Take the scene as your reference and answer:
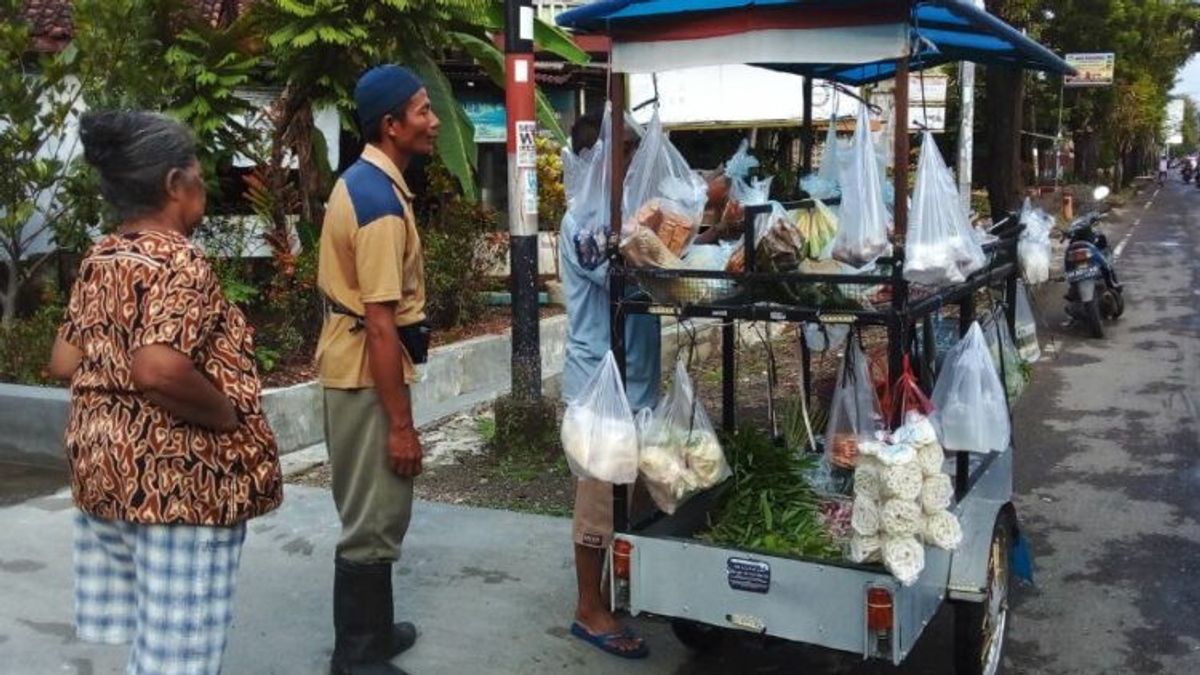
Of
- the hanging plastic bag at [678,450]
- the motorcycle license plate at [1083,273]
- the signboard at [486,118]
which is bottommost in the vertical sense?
the hanging plastic bag at [678,450]

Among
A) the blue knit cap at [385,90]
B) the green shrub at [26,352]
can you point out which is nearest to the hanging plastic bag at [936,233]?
the blue knit cap at [385,90]

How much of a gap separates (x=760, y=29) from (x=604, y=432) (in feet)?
4.36

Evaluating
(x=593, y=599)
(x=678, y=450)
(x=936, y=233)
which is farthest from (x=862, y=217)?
(x=593, y=599)

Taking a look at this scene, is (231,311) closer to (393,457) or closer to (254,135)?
(393,457)

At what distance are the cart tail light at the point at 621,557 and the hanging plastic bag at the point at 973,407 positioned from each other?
1.07 m

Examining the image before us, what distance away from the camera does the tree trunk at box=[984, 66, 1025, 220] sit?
11.0 metres

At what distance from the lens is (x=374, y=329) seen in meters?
3.30

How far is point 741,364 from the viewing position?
925 centimetres

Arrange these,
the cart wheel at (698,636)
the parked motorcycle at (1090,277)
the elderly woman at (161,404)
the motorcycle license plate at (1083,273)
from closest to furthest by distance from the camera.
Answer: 1. the elderly woman at (161,404)
2. the cart wheel at (698,636)
3. the motorcycle license plate at (1083,273)
4. the parked motorcycle at (1090,277)

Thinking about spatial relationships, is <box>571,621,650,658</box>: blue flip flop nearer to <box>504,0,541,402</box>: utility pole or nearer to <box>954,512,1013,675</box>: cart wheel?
<box>954,512,1013,675</box>: cart wheel

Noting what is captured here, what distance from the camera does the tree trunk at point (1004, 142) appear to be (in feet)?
36.2

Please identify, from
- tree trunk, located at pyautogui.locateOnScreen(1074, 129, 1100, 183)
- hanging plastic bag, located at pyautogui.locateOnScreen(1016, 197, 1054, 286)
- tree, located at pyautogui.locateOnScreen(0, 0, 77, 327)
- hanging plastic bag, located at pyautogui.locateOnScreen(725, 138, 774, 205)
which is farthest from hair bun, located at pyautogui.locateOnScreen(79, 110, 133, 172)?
tree trunk, located at pyautogui.locateOnScreen(1074, 129, 1100, 183)

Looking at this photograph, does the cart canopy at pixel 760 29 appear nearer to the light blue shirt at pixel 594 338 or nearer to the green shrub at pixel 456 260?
the light blue shirt at pixel 594 338

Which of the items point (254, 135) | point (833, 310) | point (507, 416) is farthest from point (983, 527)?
point (254, 135)
